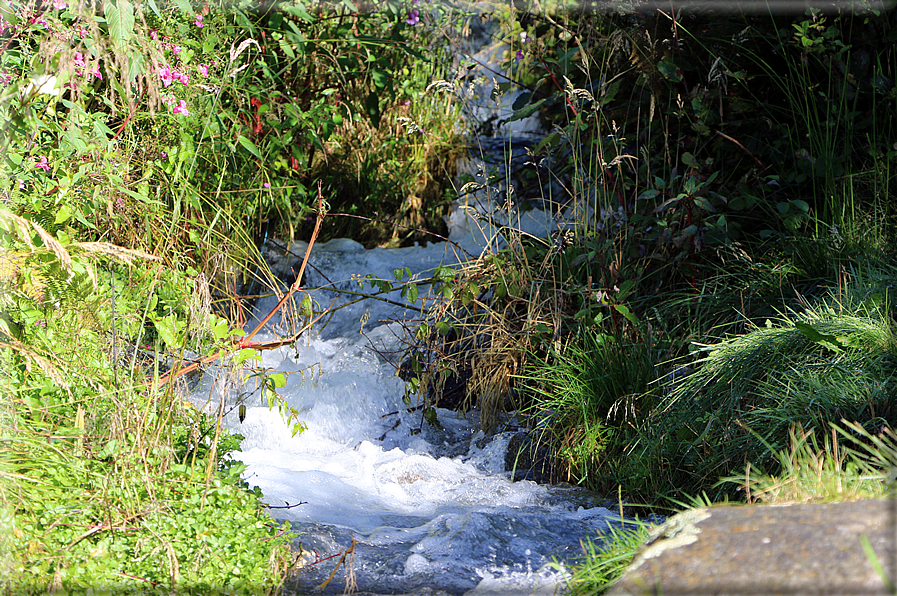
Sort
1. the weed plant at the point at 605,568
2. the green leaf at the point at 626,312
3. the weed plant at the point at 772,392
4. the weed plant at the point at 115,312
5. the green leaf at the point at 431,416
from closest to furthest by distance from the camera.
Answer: the weed plant at the point at 605,568, the weed plant at the point at 115,312, the weed plant at the point at 772,392, the green leaf at the point at 626,312, the green leaf at the point at 431,416

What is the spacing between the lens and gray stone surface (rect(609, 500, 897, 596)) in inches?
51.4

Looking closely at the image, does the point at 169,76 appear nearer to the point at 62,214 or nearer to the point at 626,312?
the point at 62,214

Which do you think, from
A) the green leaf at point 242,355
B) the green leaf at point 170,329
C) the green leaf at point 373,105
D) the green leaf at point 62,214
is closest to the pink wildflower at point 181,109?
the green leaf at point 62,214

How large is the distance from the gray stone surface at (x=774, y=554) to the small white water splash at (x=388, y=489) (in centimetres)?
66

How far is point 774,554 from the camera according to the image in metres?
1.42

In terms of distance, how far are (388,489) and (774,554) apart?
2.12 m

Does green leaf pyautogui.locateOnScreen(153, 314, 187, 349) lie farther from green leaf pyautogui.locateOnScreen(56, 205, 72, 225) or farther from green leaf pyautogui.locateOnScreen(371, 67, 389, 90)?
green leaf pyautogui.locateOnScreen(371, 67, 389, 90)

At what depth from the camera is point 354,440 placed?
12.9 ft

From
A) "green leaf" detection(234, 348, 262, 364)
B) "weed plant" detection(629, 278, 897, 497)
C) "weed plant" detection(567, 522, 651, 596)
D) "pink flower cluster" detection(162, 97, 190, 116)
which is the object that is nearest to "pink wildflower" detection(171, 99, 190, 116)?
"pink flower cluster" detection(162, 97, 190, 116)

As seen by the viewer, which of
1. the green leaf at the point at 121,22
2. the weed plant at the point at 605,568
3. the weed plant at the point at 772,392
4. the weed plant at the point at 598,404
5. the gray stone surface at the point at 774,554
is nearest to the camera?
the gray stone surface at the point at 774,554

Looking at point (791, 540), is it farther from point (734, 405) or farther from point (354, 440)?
point (354, 440)

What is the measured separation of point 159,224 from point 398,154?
2.65 metres

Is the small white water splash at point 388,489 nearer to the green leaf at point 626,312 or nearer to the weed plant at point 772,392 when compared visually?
the weed plant at point 772,392

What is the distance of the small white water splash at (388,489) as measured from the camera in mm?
2480
